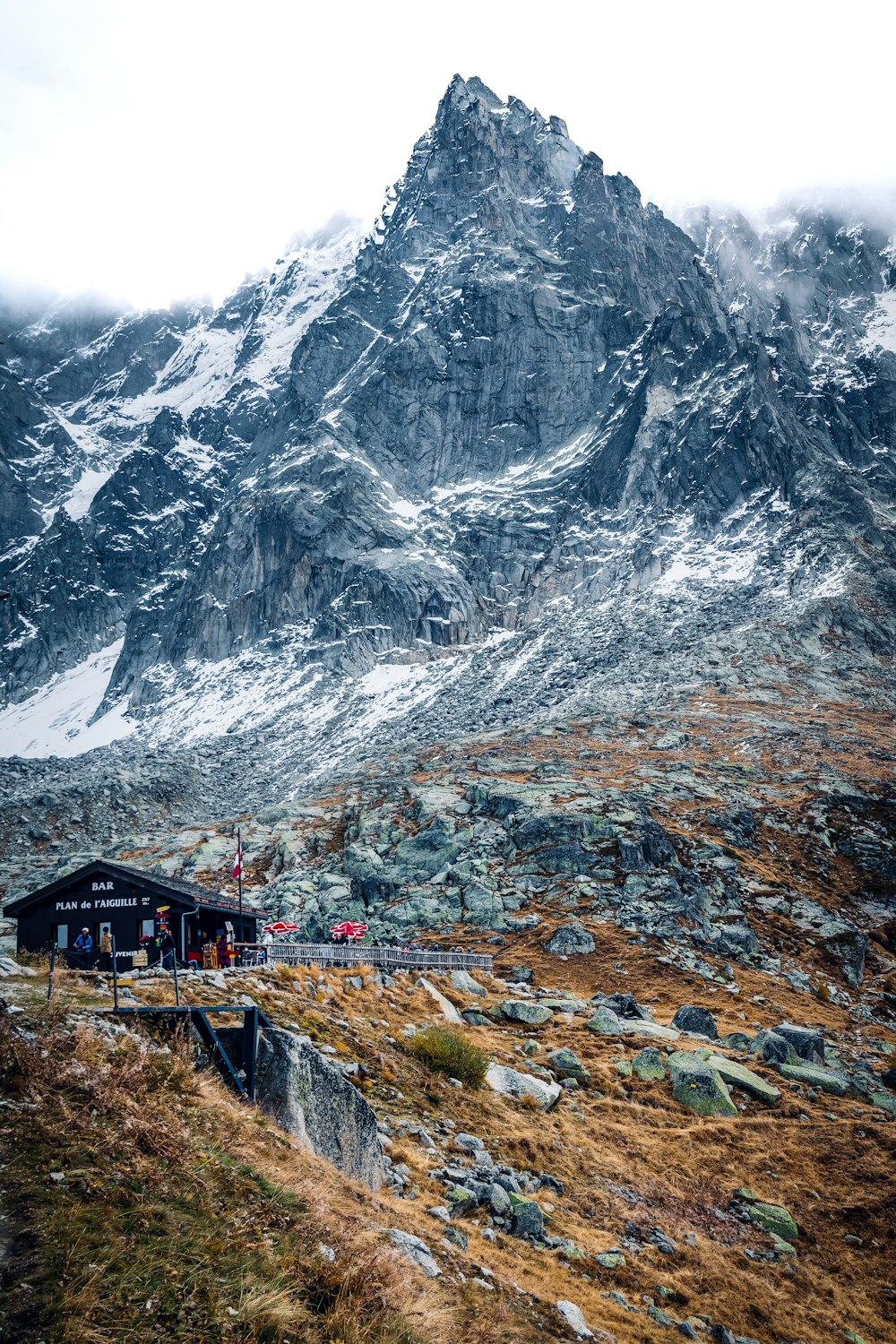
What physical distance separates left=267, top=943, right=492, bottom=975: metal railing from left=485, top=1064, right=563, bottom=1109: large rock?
7.69 meters

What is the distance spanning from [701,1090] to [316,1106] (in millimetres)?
14162

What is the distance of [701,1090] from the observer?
23.5 metres

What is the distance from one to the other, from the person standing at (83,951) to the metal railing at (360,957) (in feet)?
18.5

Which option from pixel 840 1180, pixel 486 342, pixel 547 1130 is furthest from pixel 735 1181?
pixel 486 342

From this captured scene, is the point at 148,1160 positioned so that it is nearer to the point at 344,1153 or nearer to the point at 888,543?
the point at 344,1153

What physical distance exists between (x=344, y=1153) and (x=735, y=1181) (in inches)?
443

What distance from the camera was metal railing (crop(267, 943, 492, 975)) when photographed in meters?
29.3

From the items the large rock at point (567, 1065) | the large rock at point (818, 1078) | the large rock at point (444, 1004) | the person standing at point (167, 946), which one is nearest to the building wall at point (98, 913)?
the person standing at point (167, 946)

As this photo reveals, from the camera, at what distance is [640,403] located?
529 feet

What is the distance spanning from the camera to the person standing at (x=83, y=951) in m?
25.3

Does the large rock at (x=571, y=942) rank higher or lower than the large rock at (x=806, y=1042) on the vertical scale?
higher

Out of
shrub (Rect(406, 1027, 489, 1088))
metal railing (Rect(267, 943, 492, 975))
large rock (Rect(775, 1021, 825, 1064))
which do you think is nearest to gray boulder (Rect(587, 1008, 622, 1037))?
large rock (Rect(775, 1021, 825, 1064))

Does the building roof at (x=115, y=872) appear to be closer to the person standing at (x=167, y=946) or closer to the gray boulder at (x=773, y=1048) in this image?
the person standing at (x=167, y=946)

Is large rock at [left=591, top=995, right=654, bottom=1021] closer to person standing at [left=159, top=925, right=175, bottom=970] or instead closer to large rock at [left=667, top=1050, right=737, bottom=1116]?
large rock at [left=667, top=1050, right=737, bottom=1116]
